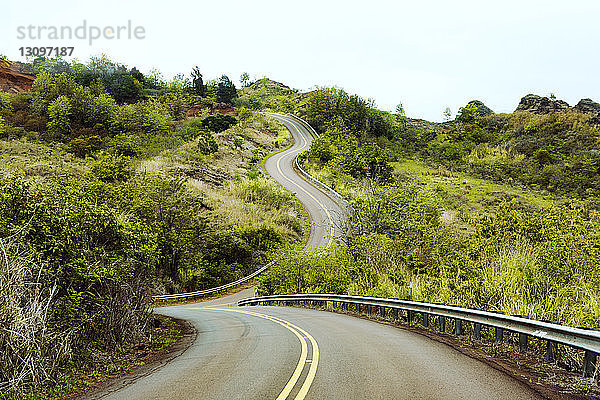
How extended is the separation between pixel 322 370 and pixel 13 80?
83.5 meters

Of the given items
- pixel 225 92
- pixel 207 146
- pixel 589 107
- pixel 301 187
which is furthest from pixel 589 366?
pixel 225 92

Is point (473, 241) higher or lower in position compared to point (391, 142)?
lower

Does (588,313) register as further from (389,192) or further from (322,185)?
(322,185)

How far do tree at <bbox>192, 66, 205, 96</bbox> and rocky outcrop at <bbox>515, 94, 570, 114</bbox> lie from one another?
67.2m

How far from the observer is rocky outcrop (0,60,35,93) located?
67250 mm

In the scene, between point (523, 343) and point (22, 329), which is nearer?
point (22, 329)

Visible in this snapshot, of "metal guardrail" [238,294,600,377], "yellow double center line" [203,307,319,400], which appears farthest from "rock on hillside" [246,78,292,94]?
"yellow double center line" [203,307,319,400]

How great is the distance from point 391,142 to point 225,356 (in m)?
65.7

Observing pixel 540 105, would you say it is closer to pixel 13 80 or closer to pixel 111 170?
pixel 111 170

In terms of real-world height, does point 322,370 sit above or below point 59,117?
below

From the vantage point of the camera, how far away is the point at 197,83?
309 ft

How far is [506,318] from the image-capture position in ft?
23.6

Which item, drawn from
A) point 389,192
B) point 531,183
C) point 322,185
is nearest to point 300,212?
point 322,185

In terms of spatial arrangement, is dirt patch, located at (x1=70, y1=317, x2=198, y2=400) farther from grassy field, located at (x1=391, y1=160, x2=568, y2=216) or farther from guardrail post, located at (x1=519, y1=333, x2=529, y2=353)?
grassy field, located at (x1=391, y1=160, x2=568, y2=216)
